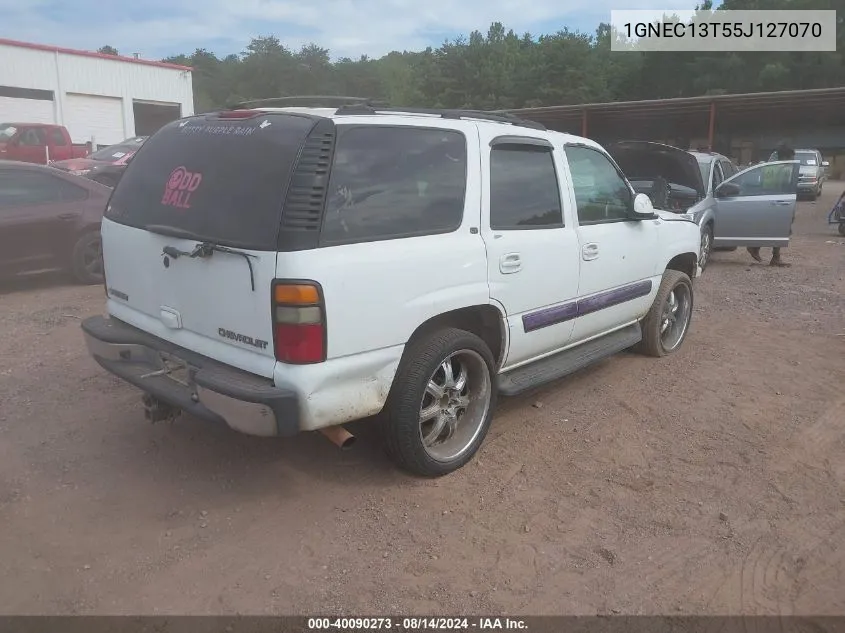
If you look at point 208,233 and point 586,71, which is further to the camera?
point 586,71

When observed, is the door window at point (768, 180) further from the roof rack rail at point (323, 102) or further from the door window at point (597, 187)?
the roof rack rail at point (323, 102)

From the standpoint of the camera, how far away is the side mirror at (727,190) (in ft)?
32.2

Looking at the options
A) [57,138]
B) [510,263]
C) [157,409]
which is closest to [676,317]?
[510,263]

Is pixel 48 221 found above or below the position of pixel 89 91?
below

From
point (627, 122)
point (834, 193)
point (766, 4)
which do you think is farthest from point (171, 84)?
point (766, 4)

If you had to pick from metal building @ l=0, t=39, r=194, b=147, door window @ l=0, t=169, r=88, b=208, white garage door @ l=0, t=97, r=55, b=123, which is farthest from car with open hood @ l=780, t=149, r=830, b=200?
white garage door @ l=0, t=97, r=55, b=123

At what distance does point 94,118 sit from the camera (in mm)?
29297

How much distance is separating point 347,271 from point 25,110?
2930 cm

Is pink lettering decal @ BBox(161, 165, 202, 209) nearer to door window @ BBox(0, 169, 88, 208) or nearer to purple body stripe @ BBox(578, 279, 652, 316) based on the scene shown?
purple body stripe @ BBox(578, 279, 652, 316)

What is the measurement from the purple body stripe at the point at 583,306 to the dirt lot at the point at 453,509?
0.68 metres

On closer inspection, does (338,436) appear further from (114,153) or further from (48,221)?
(114,153)

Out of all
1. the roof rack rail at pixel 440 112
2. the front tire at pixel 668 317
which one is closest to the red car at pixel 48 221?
the roof rack rail at pixel 440 112

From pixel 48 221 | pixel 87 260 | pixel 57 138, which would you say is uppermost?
pixel 57 138

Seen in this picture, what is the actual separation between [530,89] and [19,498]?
4456 cm
